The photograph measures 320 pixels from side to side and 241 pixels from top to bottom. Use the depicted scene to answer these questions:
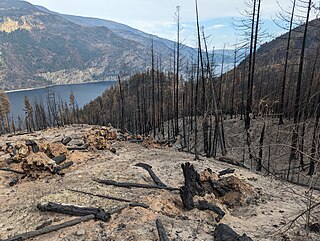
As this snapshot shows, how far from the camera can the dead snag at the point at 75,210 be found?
7184 millimetres

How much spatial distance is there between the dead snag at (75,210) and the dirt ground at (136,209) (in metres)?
0.17

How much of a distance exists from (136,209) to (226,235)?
9.08 feet

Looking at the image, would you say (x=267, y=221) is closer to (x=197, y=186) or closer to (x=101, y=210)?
(x=197, y=186)

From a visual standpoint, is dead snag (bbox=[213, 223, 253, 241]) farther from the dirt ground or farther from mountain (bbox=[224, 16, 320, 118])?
mountain (bbox=[224, 16, 320, 118])

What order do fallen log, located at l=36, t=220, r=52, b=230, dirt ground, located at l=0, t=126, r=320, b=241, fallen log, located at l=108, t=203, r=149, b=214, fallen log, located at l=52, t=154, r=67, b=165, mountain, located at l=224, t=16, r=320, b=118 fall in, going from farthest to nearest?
mountain, located at l=224, t=16, r=320, b=118 < fallen log, located at l=52, t=154, r=67, b=165 < fallen log, located at l=108, t=203, r=149, b=214 < fallen log, located at l=36, t=220, r=52, b=230 < dirt ground, located at l=0, t=126, r=320, b=241

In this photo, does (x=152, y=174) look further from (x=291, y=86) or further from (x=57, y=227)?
(x=291, y=86)

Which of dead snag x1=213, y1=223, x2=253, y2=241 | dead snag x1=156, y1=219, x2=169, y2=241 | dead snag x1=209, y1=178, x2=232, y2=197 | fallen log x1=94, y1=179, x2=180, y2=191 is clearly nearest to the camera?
dead snag x1=213, y1=223, x2=253, y2=241

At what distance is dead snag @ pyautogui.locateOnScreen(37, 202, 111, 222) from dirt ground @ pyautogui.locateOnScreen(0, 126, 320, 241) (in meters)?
0.17

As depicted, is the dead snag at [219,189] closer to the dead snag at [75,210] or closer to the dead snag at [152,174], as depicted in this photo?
the dead snag at [152,174]

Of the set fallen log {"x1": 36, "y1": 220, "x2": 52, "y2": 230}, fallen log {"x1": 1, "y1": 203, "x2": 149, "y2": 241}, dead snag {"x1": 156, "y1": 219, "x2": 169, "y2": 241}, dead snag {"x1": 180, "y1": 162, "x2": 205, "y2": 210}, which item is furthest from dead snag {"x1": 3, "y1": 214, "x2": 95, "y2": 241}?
dead snag {"x1": 180, "y1": 162, "x2": 205, "y2": 210}

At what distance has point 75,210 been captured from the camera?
746cm

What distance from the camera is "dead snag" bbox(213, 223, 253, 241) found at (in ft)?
20.1

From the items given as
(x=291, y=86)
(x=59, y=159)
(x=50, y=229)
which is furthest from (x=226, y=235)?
(x=291, y=86)

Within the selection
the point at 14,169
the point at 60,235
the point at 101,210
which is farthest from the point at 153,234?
the point at 14,169
